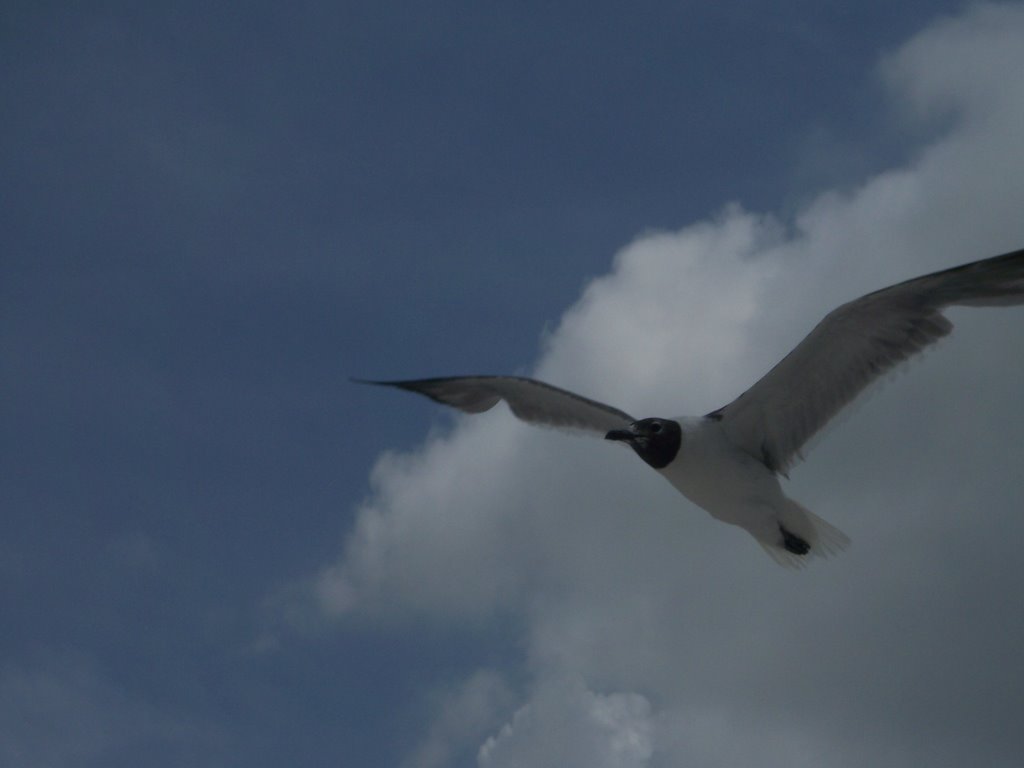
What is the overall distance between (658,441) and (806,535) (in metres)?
1.21

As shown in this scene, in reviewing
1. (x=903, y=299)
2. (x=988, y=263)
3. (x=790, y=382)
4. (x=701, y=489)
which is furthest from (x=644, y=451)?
(x=988, y=263)

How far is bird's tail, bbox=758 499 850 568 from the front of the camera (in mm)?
7895

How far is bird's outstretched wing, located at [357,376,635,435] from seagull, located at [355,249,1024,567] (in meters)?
0.44

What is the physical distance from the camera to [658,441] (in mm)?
7934

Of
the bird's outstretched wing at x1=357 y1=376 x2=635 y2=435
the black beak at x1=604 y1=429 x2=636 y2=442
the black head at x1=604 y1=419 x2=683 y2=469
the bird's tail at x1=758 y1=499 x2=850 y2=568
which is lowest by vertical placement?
the bird's tail at x1=758 y1=499 x2=850 y2=568

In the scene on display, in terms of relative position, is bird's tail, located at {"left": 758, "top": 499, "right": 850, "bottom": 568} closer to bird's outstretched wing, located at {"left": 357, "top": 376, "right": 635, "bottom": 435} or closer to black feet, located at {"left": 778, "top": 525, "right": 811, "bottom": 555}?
black feet, located at {"left": 778, "top": 525, "right": 811, "bottom": 555}

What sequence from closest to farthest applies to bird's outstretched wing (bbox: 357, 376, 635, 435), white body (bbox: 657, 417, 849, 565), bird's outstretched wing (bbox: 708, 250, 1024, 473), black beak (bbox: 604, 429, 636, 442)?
bird's outstretched wing (bbox: 708, 250, 1024, 473) < white body (bbox: 657, 417, 849, 565) < black beak (bbox: 604, 429, 636, 442) < bird's outstretched wing (bbox: 357, 376, 635, 435)

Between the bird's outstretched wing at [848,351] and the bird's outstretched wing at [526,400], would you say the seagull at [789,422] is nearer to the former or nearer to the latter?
the bird's outstretched wing at [848,351]

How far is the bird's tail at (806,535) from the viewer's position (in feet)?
25.9

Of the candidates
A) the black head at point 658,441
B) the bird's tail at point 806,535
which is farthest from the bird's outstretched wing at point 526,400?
the bird's tail at point 806,535

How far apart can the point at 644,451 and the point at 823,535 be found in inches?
53.4

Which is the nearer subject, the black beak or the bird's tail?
the bird's tail

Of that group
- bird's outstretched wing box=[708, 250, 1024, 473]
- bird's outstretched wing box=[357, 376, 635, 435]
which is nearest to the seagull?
bird's outstretched wing box=[708, 250, 1024, 473]

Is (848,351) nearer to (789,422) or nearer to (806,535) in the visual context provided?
(789,422)
